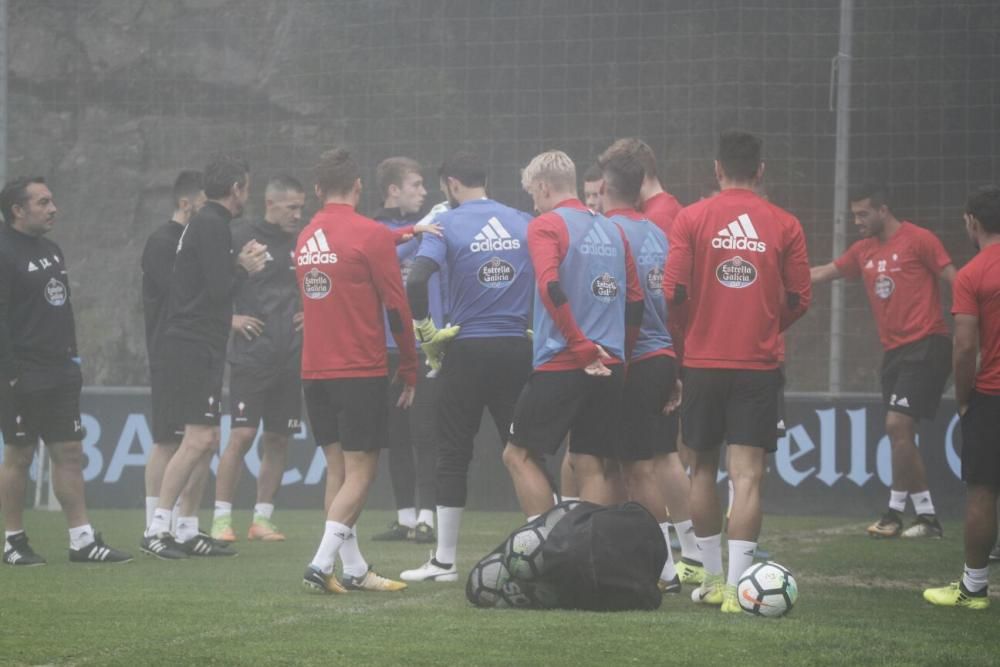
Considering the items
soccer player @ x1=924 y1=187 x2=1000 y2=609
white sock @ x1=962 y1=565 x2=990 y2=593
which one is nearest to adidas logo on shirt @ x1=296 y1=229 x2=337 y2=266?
soccer player @ x1=924 y1=187 x2=1000 y2=609

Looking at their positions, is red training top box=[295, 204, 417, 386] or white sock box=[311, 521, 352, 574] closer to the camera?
white sock box=[311, 521, 352, 574]

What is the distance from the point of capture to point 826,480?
39.1 feet

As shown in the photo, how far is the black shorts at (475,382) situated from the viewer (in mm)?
7539

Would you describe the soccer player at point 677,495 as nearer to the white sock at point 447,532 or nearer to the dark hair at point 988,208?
the white sock at point 447,532

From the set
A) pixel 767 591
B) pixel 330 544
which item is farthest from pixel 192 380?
pixel 767 591

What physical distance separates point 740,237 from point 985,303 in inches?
44.2

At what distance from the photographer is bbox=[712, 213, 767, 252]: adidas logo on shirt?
261 inches

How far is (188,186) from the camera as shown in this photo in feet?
31.0

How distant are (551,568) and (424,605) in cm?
62

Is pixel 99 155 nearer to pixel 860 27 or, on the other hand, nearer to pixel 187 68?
pixel 187 68

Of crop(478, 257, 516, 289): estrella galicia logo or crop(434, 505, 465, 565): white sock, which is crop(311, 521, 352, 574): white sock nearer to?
crop(434, 505, 465, 565): white sock

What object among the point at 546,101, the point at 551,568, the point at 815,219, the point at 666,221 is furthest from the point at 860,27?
the point at 551,568

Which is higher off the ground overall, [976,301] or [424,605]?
[976,301]

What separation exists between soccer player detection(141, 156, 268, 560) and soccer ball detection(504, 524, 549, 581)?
2901mm
